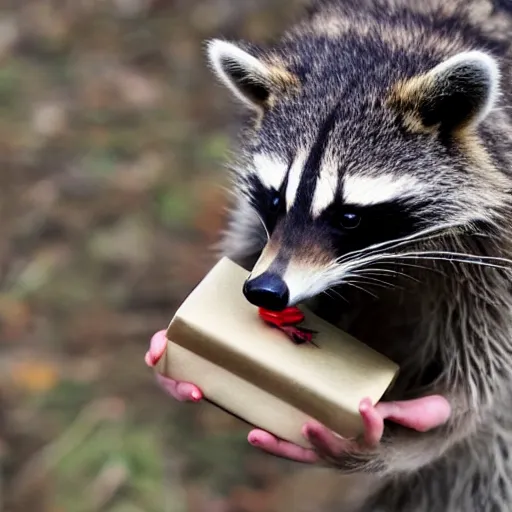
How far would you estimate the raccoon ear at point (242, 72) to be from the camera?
229 cm

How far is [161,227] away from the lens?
4.53m

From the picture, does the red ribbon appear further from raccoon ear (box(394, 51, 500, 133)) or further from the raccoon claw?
raccoon ear (box(394, 51, 500, 133))

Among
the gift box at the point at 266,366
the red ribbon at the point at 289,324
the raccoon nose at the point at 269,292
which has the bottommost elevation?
the gift box at the point at 266,366

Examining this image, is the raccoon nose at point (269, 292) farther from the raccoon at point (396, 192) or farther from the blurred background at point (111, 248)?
the blurred background at point (111, 248)

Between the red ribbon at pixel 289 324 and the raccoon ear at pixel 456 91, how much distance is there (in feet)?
1.57

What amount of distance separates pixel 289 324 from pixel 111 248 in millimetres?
2201

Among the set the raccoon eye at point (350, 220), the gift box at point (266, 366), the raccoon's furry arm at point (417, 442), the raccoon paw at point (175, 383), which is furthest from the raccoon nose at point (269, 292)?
the raccoon's furry arm at point (417, 442)

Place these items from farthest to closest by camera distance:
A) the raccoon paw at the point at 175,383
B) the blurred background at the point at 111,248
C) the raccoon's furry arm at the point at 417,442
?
the blurred background at the point at 111,248 → the raccoon's furry arm at the point at 417,442 → the raccoon paw at the point at 175,383

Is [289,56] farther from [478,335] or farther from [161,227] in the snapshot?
[161,227]

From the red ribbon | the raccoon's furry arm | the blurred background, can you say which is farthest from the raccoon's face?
the blurred background

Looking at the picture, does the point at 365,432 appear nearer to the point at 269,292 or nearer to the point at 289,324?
the point at 289,324

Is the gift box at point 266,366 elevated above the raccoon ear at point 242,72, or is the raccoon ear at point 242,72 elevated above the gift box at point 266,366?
the raccoon ear at point 242,72

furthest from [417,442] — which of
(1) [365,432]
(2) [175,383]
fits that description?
(2) [175,383]

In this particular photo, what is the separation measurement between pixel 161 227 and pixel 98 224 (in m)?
0.25
